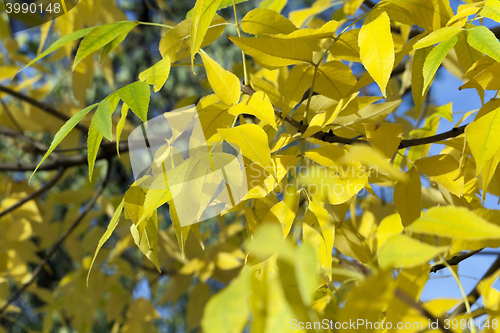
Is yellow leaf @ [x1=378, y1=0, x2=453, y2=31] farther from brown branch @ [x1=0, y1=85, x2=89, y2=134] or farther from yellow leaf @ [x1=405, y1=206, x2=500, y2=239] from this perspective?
brown branch @ [x1=0, y1=85, x2=89, y2=134]

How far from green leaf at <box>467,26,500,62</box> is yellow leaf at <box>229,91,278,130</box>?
117 millimetres

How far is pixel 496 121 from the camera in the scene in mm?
209

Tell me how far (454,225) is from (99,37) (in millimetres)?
262

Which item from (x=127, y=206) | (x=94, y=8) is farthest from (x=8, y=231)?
(x=127, y=206)

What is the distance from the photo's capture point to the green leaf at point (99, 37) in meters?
0.27

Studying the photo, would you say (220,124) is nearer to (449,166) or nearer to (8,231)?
(449,166)

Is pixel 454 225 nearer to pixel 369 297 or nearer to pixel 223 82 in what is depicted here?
pixel 369 297

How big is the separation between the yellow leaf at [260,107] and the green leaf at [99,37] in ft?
0.40

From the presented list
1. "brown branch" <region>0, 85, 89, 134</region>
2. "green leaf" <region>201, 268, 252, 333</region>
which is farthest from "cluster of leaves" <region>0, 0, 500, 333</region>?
"brown branch" <region>0, 85, 89, 134</region>

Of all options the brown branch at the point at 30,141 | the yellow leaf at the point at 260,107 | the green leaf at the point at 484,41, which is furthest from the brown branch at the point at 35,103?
the green leaf at the point at 484,41

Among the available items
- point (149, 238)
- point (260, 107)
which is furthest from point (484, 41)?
point (149, 238)

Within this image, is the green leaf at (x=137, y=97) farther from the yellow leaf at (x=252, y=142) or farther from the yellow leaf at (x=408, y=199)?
the yellow leaf at (x=408, y=199)

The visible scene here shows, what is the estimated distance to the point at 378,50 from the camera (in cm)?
21

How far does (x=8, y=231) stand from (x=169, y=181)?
A: 1.86 ft
